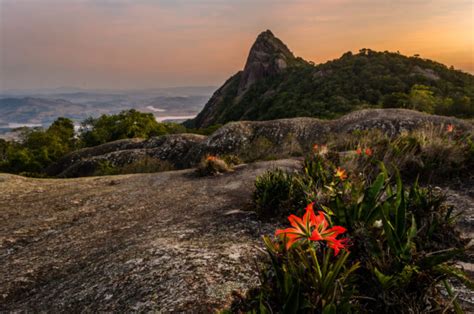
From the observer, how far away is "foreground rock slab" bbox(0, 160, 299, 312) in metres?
2.64

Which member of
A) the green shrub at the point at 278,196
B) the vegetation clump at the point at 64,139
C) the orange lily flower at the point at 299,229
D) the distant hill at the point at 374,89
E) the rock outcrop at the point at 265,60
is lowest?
the vegetation clump at the point at 64,139

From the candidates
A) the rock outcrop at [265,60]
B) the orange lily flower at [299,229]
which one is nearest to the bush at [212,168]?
the orange lily flower at [299,229]

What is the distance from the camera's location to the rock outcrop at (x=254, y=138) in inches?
581

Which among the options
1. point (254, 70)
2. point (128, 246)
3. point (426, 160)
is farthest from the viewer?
point (254, 70)

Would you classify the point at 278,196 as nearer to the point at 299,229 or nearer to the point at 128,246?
the point at 128,246

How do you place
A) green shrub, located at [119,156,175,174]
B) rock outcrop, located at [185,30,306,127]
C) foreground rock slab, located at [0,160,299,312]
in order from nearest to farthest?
foreground rock slab, located at [0,160,299,312]
green shrub, located at [119,156,175,174]
rock outcrop, located at [185,30,306,127]

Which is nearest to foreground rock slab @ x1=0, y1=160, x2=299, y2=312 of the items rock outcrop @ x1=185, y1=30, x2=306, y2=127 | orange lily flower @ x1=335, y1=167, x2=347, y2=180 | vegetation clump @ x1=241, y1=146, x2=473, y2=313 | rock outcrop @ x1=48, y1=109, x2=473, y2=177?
vegetation clump @ x1=241, y1=146, x2=473, y2=313

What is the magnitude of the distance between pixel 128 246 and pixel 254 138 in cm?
1357

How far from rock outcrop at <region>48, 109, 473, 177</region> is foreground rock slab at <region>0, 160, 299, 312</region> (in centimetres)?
818

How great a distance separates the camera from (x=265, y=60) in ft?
331

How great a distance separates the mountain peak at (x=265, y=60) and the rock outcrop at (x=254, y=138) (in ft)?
259

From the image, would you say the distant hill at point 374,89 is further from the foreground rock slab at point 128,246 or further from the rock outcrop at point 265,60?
the foreground rock slab at point 128,246

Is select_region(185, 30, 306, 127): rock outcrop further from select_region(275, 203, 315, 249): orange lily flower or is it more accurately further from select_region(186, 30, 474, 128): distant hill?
select_region(275, 203, 315, 249): orange lily flower

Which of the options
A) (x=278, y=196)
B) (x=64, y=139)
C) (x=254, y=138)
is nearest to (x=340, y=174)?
(x=278, y=196)
